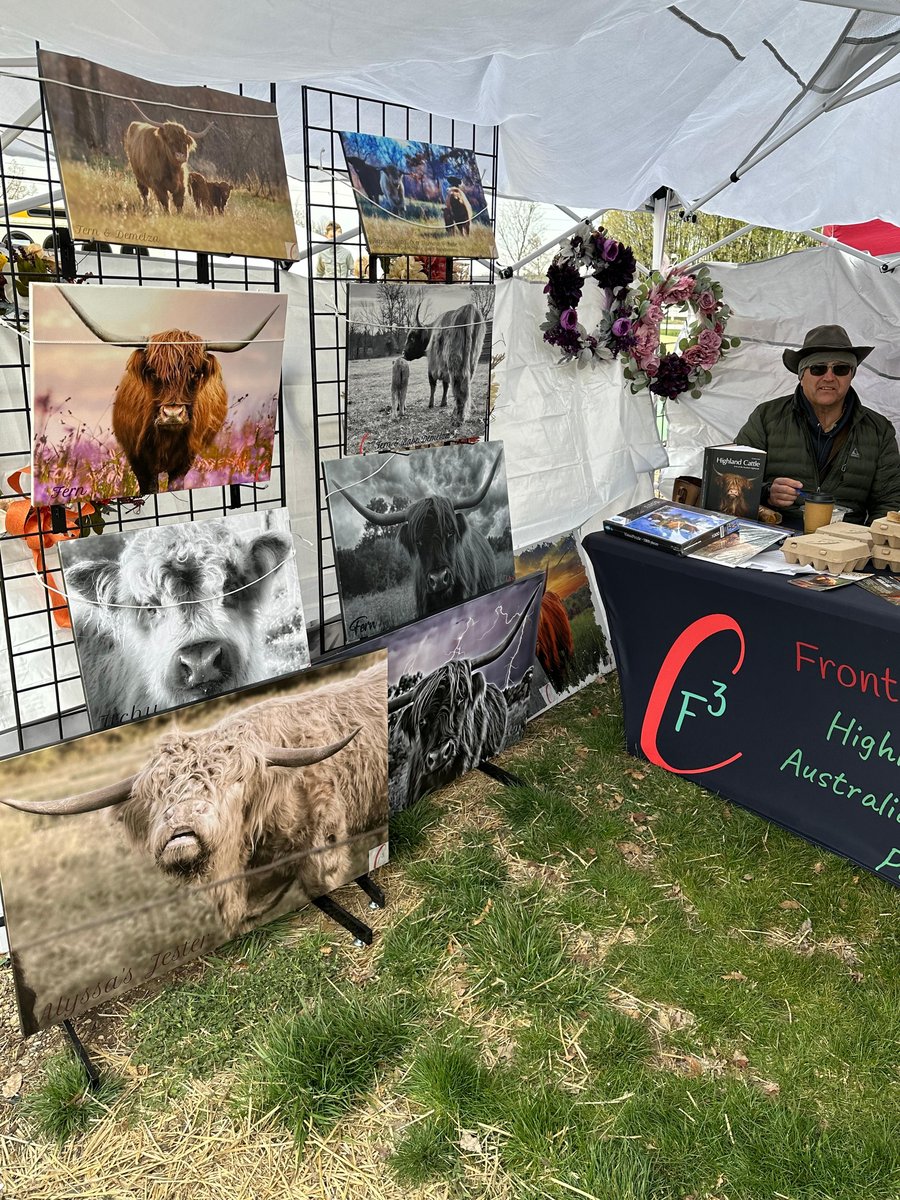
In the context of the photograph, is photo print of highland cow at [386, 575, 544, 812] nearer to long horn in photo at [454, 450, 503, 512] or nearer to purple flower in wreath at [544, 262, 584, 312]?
long horn in photo at [454, 450, 503, 512]

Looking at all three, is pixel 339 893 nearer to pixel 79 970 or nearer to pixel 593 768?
pixel 79 970

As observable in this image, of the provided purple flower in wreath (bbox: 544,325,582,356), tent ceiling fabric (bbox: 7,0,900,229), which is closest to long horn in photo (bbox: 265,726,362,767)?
tent ceiling fabric (bbox: 7,0,900,229)

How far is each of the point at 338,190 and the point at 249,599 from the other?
4.20m

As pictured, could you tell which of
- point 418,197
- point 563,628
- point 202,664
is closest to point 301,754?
point 202,664

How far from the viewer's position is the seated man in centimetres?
337

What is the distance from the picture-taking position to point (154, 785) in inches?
71.2

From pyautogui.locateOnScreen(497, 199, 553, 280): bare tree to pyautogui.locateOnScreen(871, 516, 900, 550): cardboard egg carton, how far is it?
572cm

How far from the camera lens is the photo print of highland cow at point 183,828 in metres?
1.66

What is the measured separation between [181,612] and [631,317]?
2.40 meters

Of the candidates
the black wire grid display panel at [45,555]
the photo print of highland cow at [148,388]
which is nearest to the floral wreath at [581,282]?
the black wire grid display panel at [45,555]

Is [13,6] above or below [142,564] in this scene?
above

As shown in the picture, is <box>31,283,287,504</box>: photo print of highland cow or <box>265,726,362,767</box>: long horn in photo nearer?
<box>31,283,287,504</box>: photo print of highland cow

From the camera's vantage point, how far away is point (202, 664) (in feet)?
6.61

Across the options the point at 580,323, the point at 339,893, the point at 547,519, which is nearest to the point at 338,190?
the point at 580,323
